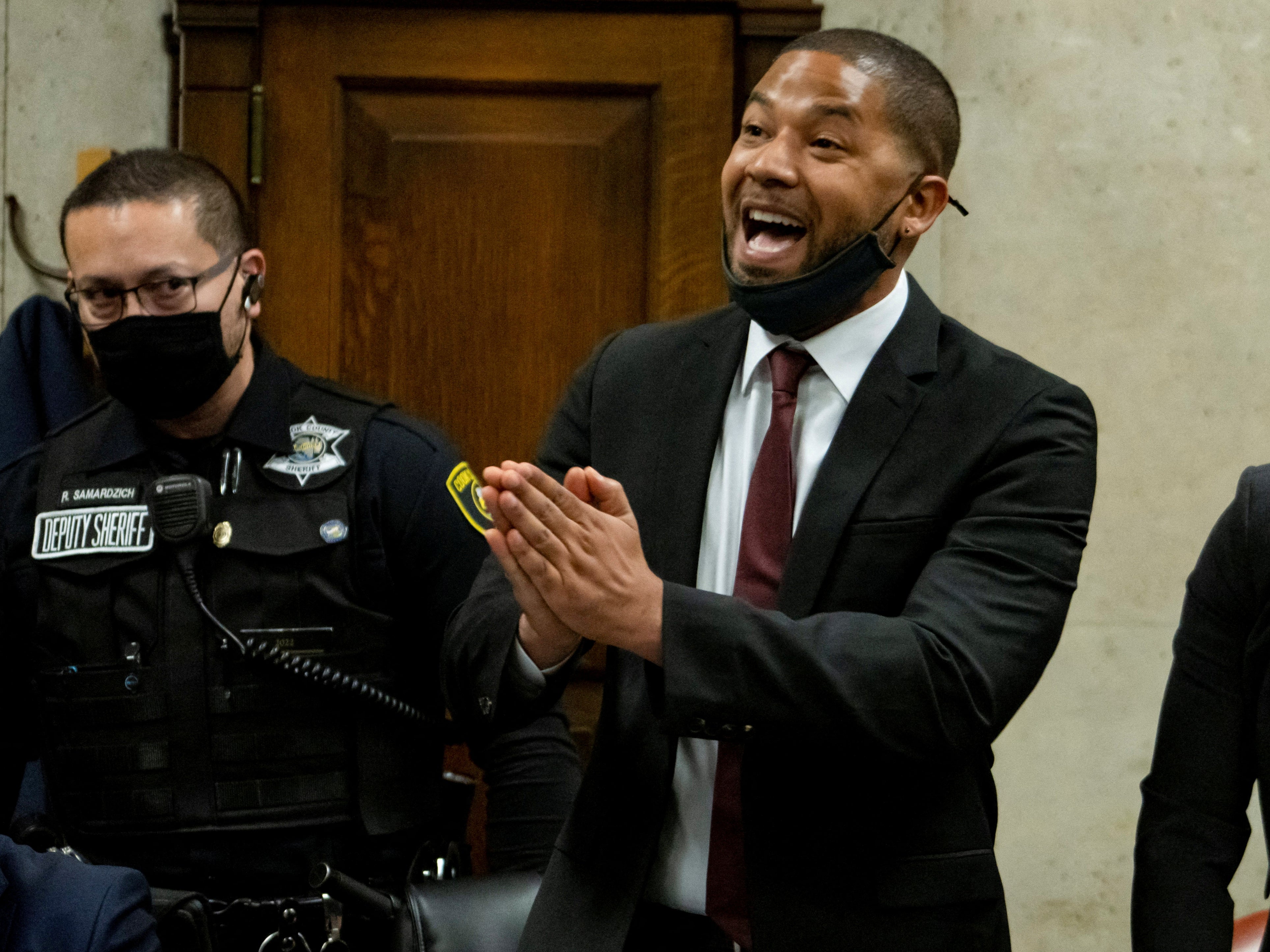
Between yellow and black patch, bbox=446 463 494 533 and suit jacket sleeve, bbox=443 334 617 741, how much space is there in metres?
0.64

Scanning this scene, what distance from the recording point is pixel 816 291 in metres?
1.46

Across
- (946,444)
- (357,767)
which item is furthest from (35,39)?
(946,444)

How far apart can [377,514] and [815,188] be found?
987 millimetres

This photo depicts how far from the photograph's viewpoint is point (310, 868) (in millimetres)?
2039

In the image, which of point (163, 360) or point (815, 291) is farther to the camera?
point (163, 360)

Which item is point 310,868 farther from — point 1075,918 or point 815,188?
point 1075,918

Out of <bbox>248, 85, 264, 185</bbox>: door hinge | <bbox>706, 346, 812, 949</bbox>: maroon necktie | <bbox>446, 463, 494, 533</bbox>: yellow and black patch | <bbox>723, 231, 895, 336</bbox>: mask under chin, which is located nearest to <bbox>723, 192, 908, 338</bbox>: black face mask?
<bbox>723, 231, 895, 336</bbox>: mask under chin

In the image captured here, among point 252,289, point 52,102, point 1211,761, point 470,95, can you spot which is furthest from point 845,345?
point 52,102

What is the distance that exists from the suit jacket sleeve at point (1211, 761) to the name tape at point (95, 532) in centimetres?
145

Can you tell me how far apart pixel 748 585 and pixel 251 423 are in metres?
1.11

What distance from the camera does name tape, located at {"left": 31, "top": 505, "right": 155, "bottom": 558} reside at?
2.13 metres

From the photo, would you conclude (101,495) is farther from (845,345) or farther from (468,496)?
(845,345)

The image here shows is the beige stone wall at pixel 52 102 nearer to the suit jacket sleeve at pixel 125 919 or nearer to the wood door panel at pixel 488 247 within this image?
the wood door panel at pixel 488 247

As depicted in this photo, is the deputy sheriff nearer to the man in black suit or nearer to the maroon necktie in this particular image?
the man in black suit
